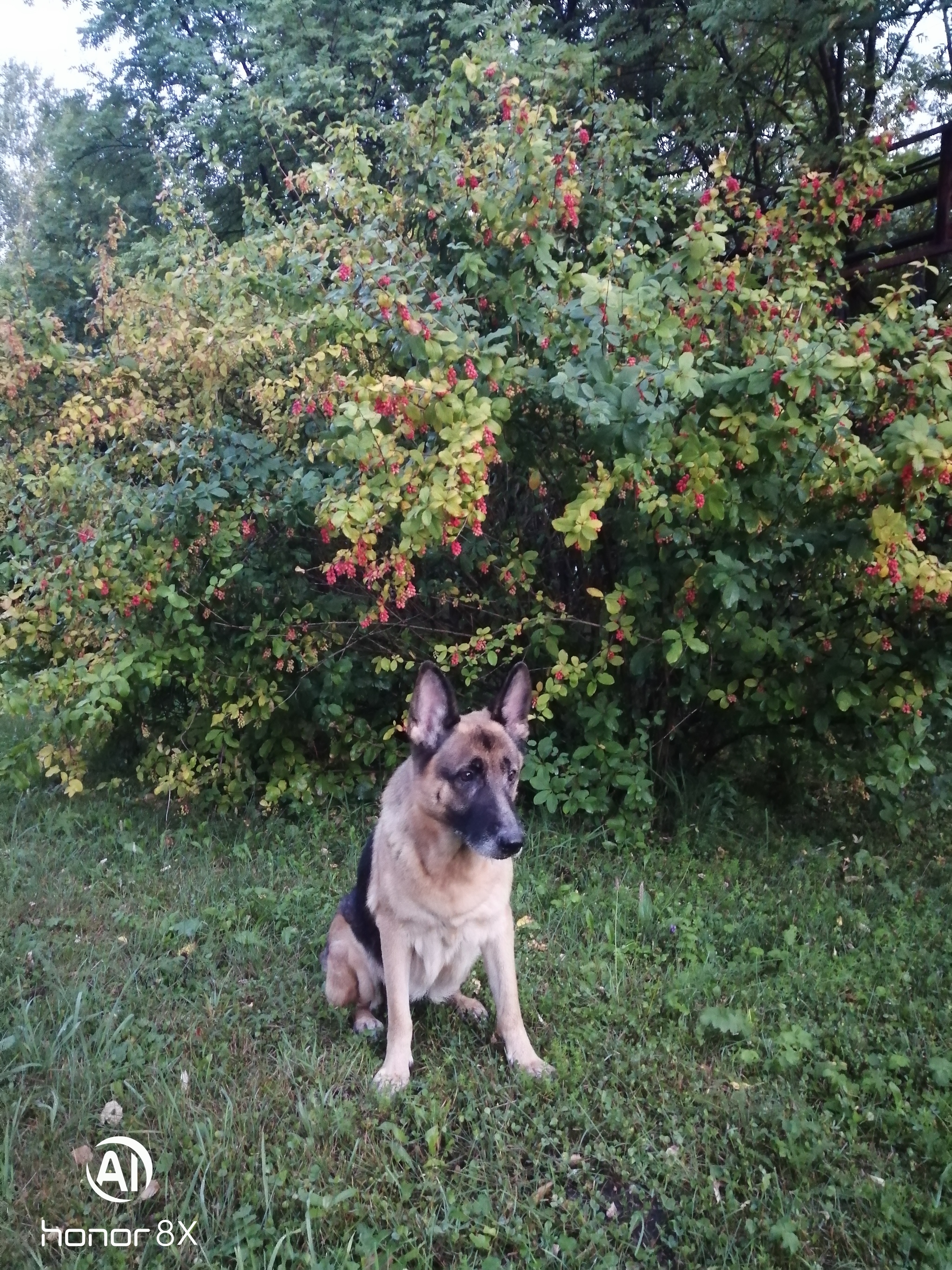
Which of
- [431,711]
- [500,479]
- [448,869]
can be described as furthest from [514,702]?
[500,479]

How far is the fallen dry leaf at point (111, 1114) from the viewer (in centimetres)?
303

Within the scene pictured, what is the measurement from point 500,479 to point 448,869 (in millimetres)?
2802

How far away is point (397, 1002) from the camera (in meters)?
3.43

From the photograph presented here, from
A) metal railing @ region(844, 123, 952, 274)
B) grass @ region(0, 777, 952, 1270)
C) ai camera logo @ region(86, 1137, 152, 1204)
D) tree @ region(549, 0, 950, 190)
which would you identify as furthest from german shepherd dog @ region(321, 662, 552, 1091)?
tree @ region(549, 0, 950, 190)

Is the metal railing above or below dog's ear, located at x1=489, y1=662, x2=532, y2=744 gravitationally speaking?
above

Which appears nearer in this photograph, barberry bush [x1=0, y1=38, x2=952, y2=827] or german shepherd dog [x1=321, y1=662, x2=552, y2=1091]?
german shepherd dog [x1=321, y1=662, x2=552, y2=1091]

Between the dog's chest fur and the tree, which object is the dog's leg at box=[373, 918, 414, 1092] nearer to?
the dog's chest fur

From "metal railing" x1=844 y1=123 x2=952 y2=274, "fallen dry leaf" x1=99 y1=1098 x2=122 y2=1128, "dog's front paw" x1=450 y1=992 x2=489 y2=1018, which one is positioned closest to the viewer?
"fallen dry leaf" x1=99 y1=1098 x2=122 y2=1128

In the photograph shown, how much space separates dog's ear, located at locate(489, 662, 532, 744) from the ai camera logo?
6.30ft

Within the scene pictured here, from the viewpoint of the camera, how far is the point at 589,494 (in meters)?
3.97

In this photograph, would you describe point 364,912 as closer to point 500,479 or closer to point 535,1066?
point 535,1066

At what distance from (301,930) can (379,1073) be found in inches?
51.5

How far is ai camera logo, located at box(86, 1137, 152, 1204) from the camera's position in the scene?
8.96 feet

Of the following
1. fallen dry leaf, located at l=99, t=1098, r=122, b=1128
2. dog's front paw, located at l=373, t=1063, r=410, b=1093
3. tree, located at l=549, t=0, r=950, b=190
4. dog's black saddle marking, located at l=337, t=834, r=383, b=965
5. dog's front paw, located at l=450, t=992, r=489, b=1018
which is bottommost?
dog's front paw, located at l=450, t=992, r=489, b=1018
